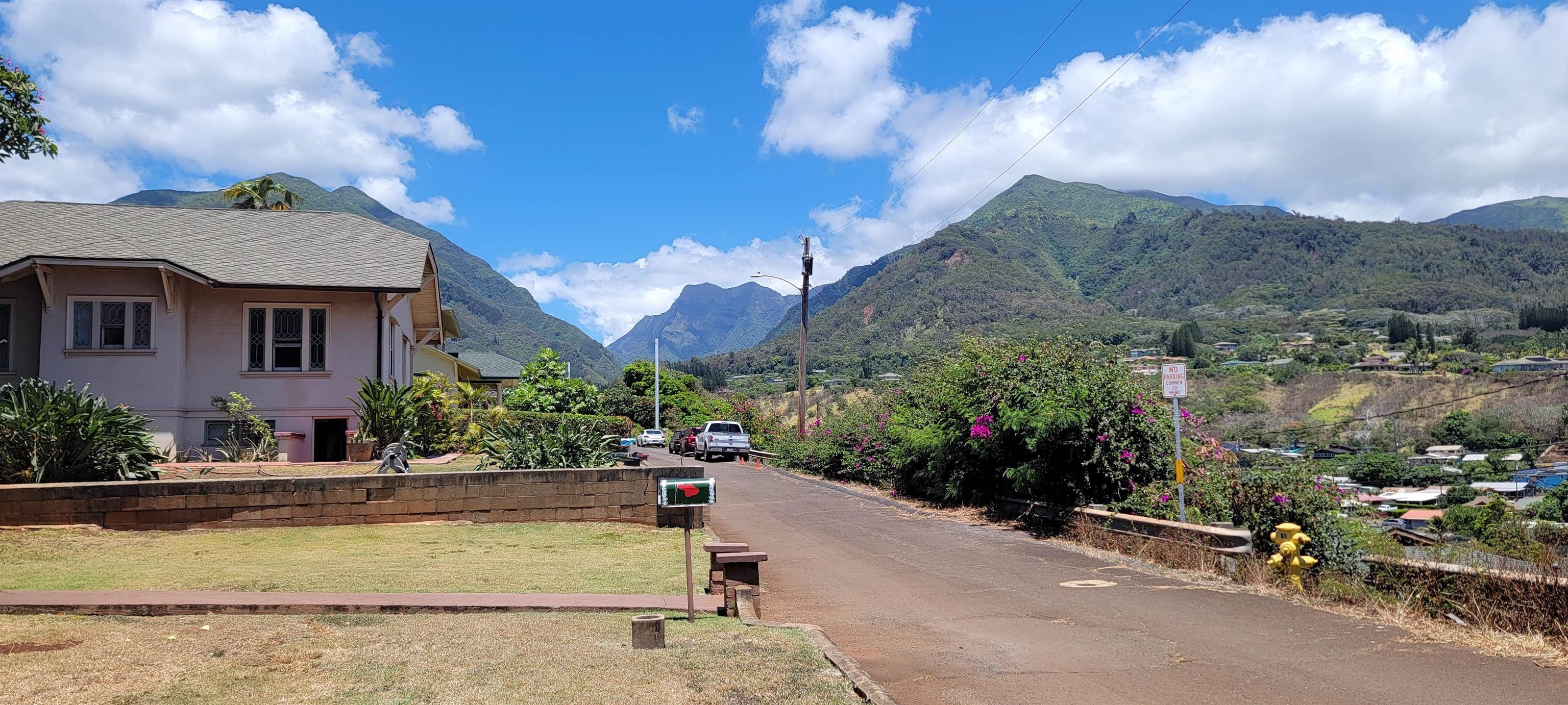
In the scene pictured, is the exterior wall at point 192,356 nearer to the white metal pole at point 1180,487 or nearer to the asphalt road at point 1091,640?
the asphalt road at point 1091,640

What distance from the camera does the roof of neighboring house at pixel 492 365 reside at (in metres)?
52.0

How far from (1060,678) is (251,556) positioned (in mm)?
9335

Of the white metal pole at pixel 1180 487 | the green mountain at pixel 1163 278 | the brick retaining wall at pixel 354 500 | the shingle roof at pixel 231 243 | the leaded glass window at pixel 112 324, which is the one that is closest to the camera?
the white metal pole at pixel 1180 487

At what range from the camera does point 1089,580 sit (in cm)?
1148

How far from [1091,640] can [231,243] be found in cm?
2261

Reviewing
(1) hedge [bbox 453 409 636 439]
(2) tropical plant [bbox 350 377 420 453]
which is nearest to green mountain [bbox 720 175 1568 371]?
(1) hedge [bbox 453 409 636 439]

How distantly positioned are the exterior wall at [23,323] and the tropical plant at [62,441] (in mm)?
7315

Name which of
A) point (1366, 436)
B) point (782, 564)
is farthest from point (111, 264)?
point (1366, 436)

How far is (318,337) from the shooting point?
2275cm

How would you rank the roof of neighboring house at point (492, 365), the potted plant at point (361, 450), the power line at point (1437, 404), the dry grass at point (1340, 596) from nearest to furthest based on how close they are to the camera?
the dry grass at point (1340, 596), the potted plant at point (361, 450), the power line at point (1437, 404), the roof of neighboring house at point (492, 365)

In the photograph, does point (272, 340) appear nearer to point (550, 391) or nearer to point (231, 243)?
point (231, 243)

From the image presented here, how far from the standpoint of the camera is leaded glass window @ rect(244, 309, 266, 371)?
874 inches

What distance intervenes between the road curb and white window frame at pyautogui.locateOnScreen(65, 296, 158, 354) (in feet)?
57.2

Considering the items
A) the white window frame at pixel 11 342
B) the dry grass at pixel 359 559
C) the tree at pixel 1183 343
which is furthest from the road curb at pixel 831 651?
the tree at pixel 1183 343
